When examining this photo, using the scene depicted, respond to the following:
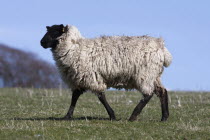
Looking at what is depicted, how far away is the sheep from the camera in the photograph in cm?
1194

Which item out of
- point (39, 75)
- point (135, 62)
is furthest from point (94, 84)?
point (39, 75)

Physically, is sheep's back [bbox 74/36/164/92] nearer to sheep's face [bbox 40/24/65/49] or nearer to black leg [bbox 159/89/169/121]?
black leg [bbox 159/89/169/121]

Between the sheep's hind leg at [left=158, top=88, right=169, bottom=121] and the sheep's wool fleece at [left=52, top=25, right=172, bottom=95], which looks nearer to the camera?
the sheep's wool fleece at [left=52, top=25, right=172, bottom=95]

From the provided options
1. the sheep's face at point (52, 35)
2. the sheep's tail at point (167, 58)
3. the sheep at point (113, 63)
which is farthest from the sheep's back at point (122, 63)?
the sheep's face at point (52, 35)

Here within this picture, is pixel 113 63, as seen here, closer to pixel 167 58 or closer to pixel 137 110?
pixel 137 110

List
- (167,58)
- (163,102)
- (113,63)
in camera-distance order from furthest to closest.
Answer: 1. (163,102)
2. (167,58)
3. (113,63)

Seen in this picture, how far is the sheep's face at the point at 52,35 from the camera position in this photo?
12.5 m

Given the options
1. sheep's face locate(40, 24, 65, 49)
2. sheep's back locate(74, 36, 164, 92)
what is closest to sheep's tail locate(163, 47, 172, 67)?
sheep's back locate(74, 36, 164, 92)

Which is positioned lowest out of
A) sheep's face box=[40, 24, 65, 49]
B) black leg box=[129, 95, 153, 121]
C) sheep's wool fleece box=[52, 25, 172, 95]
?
black leg box=[129, 95, 153, 121]

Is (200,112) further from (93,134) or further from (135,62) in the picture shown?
(93,134)

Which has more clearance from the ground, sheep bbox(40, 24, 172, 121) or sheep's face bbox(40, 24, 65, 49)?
sheep's face bbox(40, 24, 65, 49)

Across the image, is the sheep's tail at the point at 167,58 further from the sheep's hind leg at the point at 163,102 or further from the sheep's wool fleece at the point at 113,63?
the sheep's hind leg at the point at 163,102

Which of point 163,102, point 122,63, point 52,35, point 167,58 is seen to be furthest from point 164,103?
point 52,35

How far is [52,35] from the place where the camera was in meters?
12.5
